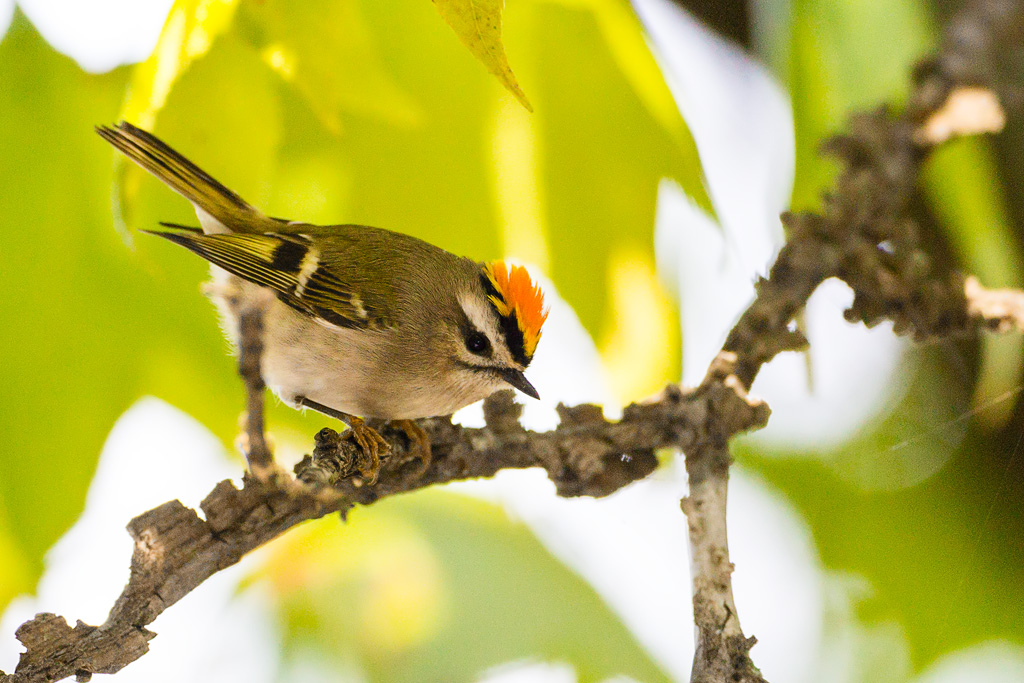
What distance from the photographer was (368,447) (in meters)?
0.59

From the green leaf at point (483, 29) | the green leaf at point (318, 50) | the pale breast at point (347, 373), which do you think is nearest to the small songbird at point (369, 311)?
the pale breast at point (347, 373)

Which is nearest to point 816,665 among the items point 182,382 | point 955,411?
point 955,411

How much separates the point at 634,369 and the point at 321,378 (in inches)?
11.5

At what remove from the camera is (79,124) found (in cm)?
67

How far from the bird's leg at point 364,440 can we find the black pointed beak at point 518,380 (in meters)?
0.14

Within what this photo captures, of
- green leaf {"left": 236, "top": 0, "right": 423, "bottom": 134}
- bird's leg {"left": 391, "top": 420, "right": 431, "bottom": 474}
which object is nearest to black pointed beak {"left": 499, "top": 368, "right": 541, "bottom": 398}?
bird's leg {"left": 391, "top": 420, "right": 431, "bottom": 474}

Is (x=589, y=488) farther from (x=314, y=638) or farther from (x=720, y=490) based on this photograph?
(x=314, y=638)

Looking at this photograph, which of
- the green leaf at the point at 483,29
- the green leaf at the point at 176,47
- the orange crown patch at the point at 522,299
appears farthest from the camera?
the orange crown patch at the point at 522,299

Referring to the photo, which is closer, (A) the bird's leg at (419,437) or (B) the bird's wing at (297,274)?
(A) the bird's leg at (419,437)

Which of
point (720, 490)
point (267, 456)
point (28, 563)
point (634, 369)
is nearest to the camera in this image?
point (267, 456)

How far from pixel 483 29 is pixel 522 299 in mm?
316

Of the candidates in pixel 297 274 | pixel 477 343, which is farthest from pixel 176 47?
pixel 477 343

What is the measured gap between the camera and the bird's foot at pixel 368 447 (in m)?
0.54

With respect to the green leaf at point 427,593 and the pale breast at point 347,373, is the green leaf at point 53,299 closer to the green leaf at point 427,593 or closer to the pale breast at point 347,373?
the pale breast at point 347,373
